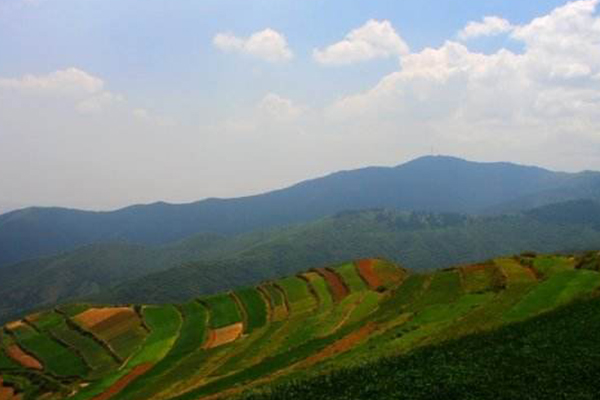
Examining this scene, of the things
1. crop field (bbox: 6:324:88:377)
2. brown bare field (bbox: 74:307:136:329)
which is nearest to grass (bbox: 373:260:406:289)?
brown bare field (bbox: 74:307:136:329)

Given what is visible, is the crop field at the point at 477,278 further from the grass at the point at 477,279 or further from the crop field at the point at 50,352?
the crop field at the point at 50,352

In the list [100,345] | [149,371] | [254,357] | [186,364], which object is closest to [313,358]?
[254,357]

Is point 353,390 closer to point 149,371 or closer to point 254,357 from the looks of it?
point 254,357

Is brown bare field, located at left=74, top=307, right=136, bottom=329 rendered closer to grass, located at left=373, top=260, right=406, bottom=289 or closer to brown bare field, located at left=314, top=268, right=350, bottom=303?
brown bare field, located at left=314, top=268, right=350, bottom=303

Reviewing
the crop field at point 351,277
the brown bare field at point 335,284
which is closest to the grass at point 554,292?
the brown bare field at point 335,284

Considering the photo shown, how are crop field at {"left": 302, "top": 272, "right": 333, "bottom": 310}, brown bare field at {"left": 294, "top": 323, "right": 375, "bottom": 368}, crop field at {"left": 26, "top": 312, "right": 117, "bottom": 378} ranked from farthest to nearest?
Answer: 1. crop field at {"left": 302, "top": 272, "right": 333, "bottom": 310}
2. crop field at {"left": 26, "top": 312, "right": 117, "bottom": 378}
3. brown bare field at {"left": 294, "top": 323, "right": 375, "bottom": 368}

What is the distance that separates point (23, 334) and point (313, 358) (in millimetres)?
93381

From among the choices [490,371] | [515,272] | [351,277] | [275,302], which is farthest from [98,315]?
[490,371]

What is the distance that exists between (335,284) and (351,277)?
4.81 metres

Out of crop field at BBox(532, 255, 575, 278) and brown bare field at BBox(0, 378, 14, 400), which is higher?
crop field at BBox(532, 255, 575, 278)

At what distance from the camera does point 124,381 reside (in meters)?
78.5

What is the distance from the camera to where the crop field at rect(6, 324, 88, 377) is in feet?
337

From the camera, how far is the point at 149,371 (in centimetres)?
8075

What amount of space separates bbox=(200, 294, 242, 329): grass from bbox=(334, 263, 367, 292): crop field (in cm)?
2294
